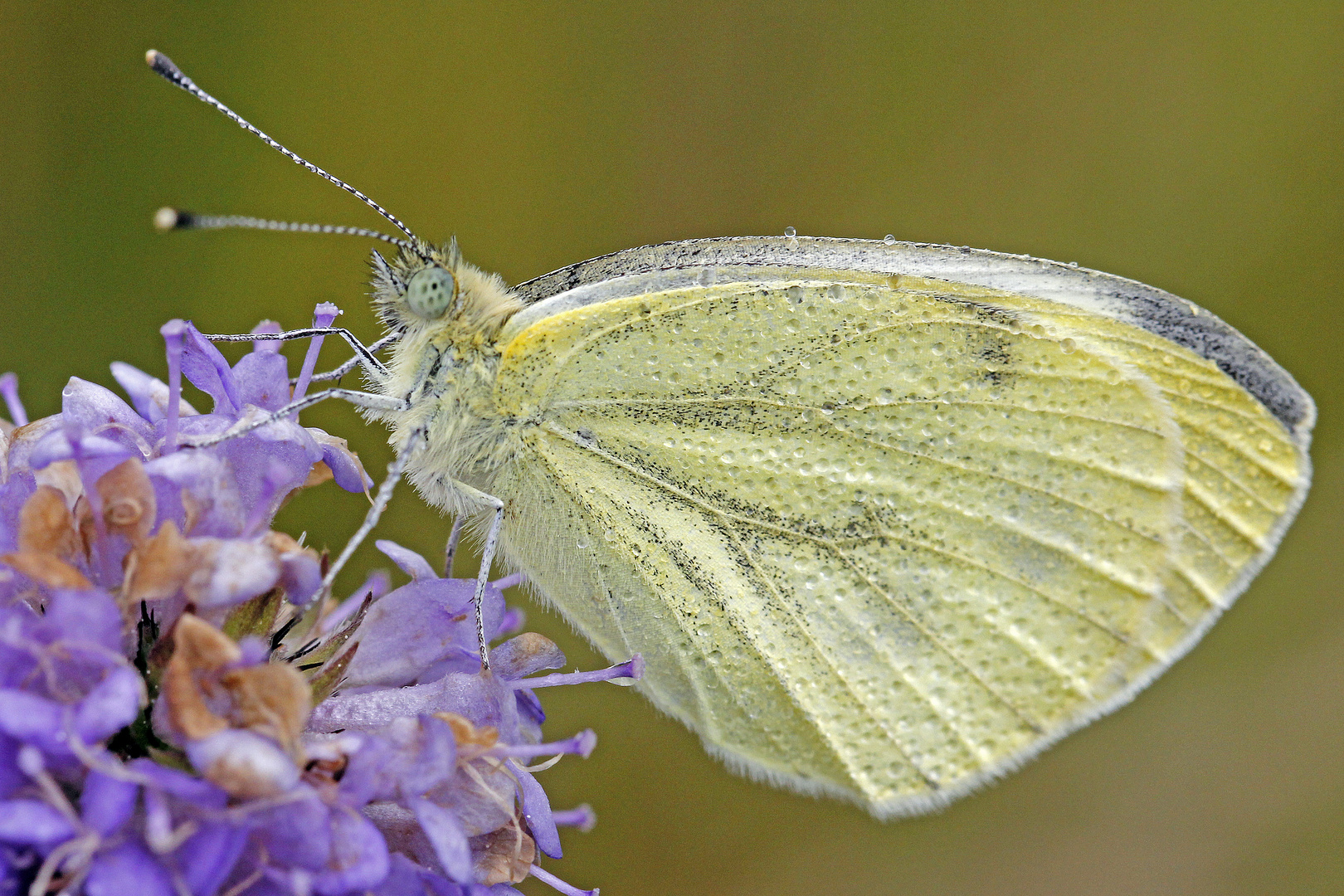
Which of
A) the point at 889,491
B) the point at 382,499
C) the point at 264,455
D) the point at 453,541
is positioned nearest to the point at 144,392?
the point at 264,455

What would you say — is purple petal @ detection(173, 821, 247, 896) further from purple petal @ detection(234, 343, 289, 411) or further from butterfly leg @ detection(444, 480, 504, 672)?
purple petal @ detection(234, 343, 289, 411)

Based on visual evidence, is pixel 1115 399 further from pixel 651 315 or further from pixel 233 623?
pixel 233 623

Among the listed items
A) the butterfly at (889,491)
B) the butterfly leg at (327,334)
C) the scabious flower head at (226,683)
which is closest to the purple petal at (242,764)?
the scabious flower head at (226,683)

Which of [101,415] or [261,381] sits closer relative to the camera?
[101,415]

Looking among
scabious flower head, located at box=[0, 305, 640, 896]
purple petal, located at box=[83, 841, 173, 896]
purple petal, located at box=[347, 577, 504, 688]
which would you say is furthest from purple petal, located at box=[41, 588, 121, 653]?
purple petal, located at box=[347, 577, 504, 688]

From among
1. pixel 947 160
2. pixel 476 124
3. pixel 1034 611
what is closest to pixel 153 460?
pixel 1034 611

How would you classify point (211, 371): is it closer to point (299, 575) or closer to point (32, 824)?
point (299, 575)
